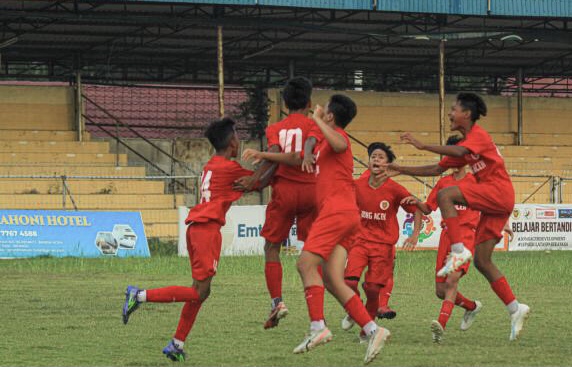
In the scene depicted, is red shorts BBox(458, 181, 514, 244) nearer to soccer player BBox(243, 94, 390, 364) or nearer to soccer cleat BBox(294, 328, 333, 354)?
soccer player BBox(243, 94, 390, 364)

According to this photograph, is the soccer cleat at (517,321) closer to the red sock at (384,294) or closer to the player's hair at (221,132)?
the red sock at (384,294)

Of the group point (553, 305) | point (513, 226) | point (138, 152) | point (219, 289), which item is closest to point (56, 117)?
point (138, 152)

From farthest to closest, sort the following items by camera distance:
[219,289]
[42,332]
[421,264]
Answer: [421,264]
[219,289]
[42,332]

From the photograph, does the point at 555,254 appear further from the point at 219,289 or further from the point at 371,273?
the point at 371,273

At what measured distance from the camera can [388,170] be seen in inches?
477

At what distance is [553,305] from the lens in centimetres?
1537

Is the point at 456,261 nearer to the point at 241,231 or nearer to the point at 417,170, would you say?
the point at 417,170

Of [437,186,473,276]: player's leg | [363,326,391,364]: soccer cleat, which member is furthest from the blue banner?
[363,326,391,364]: soccer cleat

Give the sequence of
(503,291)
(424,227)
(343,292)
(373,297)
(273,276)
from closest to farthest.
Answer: (343,292)
(273,276)
(503,291)
(373,297)
(424,227)

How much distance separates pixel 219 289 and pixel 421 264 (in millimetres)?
7805

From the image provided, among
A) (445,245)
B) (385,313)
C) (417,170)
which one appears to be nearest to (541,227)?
(445,245)

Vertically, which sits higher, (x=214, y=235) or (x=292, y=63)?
(x=292, y=63)

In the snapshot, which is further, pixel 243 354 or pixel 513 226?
pixel 513 226

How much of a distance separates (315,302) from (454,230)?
2021 millimetres
